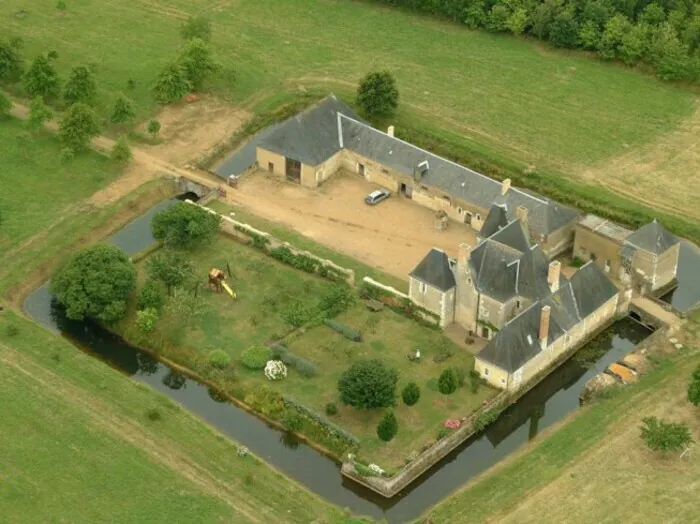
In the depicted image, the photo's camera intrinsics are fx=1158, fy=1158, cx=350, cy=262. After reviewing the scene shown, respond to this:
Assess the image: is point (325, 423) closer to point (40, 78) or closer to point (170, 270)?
point (170, 270)

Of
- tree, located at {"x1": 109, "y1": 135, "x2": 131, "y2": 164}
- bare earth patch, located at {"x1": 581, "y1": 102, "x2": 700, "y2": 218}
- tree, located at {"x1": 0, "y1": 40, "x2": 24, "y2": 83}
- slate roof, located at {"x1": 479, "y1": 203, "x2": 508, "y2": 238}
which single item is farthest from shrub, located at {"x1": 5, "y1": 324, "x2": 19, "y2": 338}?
bare earth patch, located at {"x1": 581, "y1": 102, "x2": 700, "y2": 218}

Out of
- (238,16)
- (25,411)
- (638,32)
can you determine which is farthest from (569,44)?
(25,411)

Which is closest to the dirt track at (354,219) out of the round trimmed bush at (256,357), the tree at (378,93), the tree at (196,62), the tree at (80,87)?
the tree at (378,93)

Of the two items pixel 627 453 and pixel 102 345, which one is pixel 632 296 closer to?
pixel 627 453

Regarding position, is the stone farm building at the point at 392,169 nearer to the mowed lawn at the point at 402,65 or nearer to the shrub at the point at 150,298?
the mowed lawn at the point at 402,65

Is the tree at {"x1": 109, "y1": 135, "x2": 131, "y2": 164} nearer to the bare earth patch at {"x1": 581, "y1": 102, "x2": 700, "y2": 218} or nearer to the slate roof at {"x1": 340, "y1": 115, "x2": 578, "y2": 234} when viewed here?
the slate roof at {"x1": 340, "y1": 115, "x2": 578, "y2": 234}
